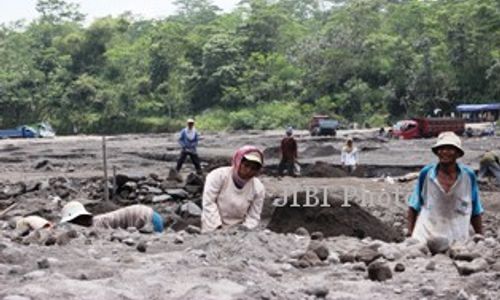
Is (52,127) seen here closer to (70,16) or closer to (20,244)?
(70,16)

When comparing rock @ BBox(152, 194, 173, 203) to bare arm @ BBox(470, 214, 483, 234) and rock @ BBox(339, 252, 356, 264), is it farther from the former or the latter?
rock @ BBox(339, 252, 356, 264)

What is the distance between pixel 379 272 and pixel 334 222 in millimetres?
6483

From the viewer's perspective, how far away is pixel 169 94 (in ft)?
198

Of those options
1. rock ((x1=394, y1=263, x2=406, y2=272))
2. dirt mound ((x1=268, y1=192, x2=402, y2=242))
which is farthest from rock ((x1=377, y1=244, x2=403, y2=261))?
dirt mound ((x1=268, y1=192, x2=402, y2=242))

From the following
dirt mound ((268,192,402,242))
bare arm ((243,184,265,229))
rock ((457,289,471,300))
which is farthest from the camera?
dirt mound ((268,192,402,242))

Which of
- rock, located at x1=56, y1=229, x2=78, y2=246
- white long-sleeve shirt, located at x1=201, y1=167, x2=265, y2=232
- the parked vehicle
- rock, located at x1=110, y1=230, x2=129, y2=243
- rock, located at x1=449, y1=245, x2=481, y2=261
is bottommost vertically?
the parked vehicle

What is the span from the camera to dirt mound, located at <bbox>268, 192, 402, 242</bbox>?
35.0ft

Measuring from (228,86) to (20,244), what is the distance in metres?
53.4

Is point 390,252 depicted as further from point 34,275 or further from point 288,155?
point 288,155

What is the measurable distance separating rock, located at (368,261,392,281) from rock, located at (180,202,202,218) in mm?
8697

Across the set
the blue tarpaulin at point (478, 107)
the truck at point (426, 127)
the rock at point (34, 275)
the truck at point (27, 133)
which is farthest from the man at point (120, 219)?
the truck at point (27, 133)

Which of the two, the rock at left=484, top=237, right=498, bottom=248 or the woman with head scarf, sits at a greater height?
the woman with head scarf

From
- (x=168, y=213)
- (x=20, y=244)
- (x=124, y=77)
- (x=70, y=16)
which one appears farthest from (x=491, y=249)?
(x=70, y=16)

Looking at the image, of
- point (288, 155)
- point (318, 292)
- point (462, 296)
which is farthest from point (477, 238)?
point (288, 155)
